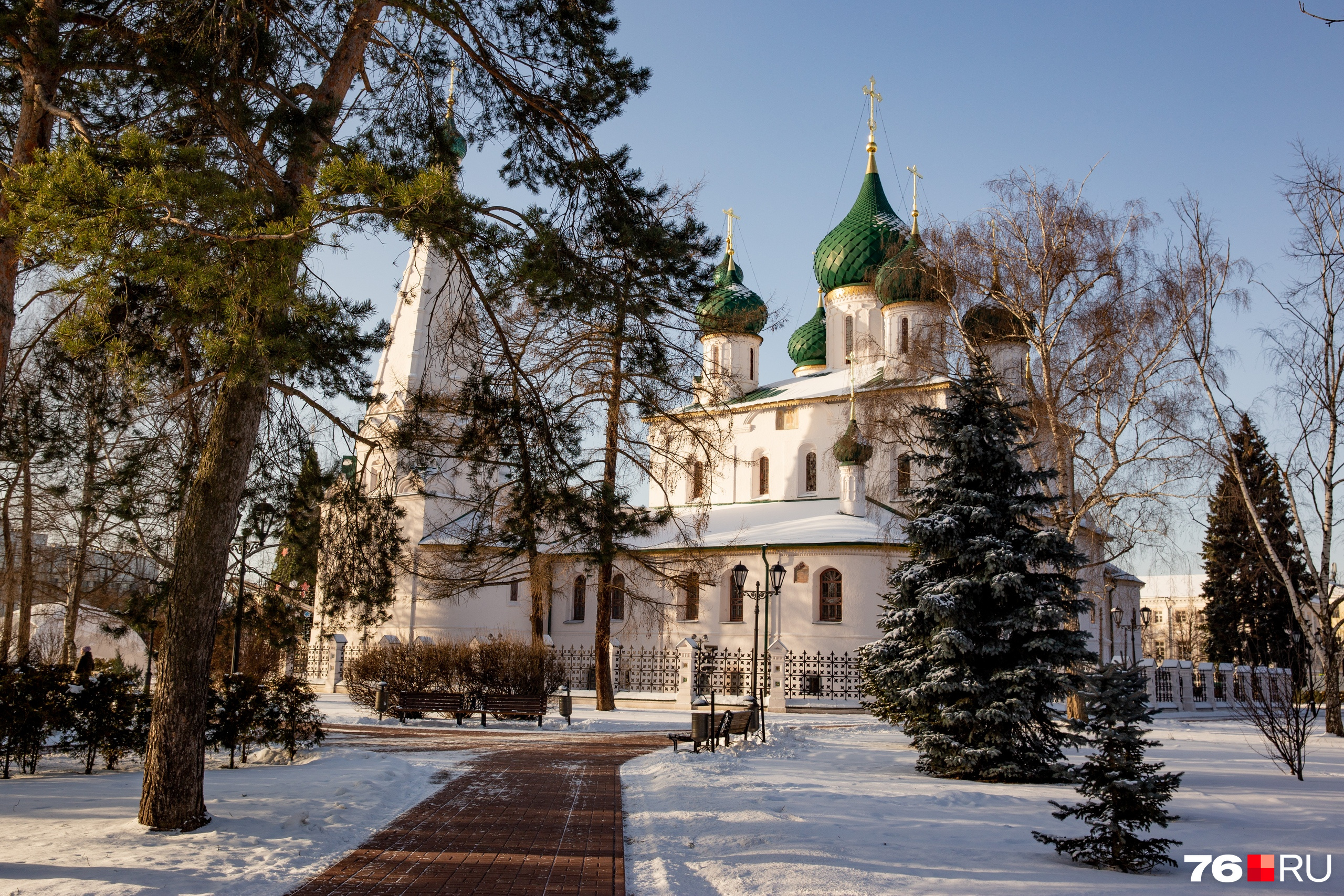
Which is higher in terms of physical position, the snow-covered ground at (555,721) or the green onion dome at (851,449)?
the green onion dome at (851,449)

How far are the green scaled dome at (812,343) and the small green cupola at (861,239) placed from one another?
195 centimetres

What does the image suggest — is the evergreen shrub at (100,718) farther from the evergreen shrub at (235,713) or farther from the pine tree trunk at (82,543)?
the pine tree trunk at (82,543)

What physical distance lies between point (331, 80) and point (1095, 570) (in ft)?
65.3

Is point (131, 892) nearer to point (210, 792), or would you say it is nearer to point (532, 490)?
point (210, 792)

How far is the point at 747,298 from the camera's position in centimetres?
3416

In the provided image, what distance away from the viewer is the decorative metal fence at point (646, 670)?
2742 cm

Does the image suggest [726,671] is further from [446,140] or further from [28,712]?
[446,140]

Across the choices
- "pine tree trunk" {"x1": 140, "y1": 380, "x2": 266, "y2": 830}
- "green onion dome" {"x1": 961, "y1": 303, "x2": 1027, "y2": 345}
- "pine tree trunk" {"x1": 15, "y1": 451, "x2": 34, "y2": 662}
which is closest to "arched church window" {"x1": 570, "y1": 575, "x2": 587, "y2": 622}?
"pine tree trunk" {"x1": 15, "y1": 451, "x2": 34, "y2": 662}

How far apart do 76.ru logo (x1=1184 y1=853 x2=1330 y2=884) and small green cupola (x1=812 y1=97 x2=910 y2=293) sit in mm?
27936

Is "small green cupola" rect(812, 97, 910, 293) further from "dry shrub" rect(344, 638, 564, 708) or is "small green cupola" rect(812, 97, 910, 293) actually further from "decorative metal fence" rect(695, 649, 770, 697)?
"dry shrub" rect(344, 638, 564, 708)

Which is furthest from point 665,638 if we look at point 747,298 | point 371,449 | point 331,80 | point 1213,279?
point 331,80

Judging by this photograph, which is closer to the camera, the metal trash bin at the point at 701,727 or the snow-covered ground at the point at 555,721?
the metal trash bin at the point at 701,727

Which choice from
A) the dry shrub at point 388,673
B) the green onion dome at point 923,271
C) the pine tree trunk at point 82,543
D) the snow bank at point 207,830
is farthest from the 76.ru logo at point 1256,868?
the dry shrub at point 388,673

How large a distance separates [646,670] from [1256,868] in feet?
70.1
